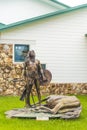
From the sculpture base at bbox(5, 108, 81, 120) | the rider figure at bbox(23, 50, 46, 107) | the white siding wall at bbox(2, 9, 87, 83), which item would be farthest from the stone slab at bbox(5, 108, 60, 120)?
the white siding wall at bbox(2, 9, 87, 83)

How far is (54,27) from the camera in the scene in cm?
2452

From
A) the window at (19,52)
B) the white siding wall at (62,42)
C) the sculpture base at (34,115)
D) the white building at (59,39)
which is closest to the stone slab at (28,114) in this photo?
the sculpture base at (34,115)

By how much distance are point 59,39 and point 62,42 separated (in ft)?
0.73

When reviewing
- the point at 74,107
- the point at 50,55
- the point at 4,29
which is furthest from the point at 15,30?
the point at 74,107

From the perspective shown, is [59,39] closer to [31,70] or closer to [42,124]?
[31,70]

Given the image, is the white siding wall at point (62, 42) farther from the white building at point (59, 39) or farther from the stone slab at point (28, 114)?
the stone slab at point (28, 114)

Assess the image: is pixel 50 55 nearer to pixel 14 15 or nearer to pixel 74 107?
pixel 14 15

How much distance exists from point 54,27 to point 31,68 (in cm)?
879

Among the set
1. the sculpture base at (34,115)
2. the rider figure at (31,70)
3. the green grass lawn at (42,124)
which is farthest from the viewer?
the rider figure at (31,70)

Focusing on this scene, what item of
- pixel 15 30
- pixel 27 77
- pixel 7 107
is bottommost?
pixel 7 107

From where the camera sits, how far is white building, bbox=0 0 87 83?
23969 millimetres

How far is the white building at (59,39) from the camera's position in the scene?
24.0 m

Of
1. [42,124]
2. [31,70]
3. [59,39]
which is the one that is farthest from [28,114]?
[59,39]

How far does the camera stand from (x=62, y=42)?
24.7 metres
